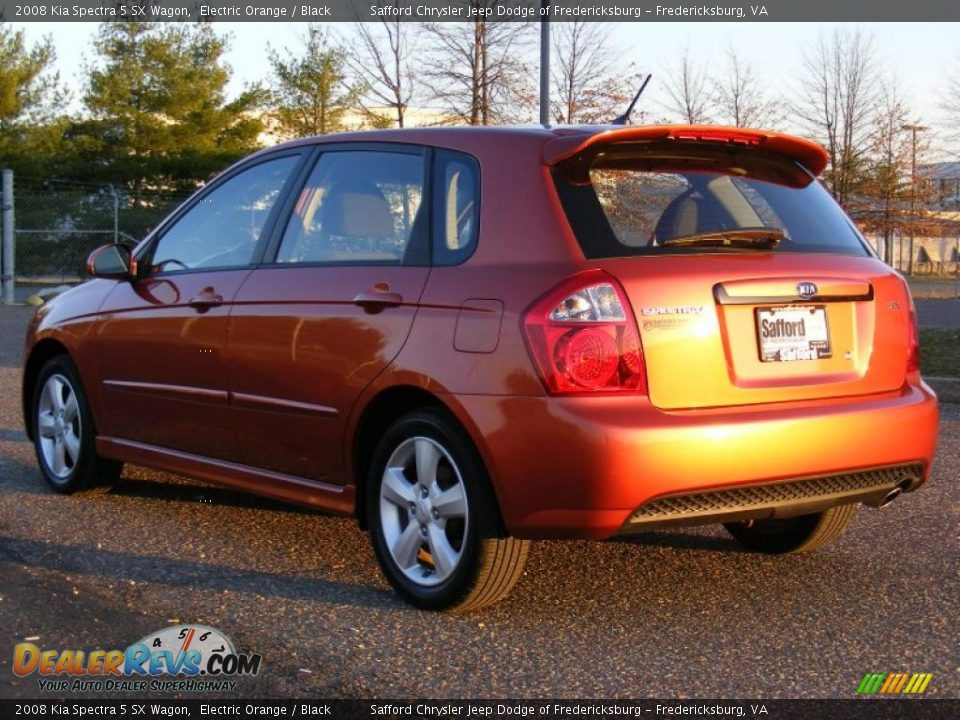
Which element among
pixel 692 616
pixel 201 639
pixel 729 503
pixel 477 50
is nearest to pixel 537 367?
pixel 729 503

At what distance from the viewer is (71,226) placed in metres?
38.4

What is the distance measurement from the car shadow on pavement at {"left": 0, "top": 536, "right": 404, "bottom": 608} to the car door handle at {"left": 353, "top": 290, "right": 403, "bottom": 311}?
3.37ft

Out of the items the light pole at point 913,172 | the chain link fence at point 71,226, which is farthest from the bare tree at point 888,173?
the chain link fence at point 71,226

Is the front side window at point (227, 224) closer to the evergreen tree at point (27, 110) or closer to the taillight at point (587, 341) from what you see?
the taillight at point (587, 341)

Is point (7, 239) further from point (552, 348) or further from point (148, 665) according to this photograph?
point (552, 348)

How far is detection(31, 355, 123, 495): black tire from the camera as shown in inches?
256

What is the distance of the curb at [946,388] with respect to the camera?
1063 cm

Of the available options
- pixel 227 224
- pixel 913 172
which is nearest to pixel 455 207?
pixel 227 224

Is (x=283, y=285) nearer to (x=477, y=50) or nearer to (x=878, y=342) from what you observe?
(x=878, y=342)

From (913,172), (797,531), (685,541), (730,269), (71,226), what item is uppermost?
(913,172)

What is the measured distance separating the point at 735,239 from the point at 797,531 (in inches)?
56.1

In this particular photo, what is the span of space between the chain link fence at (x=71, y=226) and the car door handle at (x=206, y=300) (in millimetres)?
32131

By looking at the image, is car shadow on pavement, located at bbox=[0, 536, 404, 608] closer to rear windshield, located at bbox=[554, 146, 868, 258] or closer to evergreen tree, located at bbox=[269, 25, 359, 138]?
rear windshield, located at bbox=[554, 146, 868, 258]

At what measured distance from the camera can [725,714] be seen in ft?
11.8
